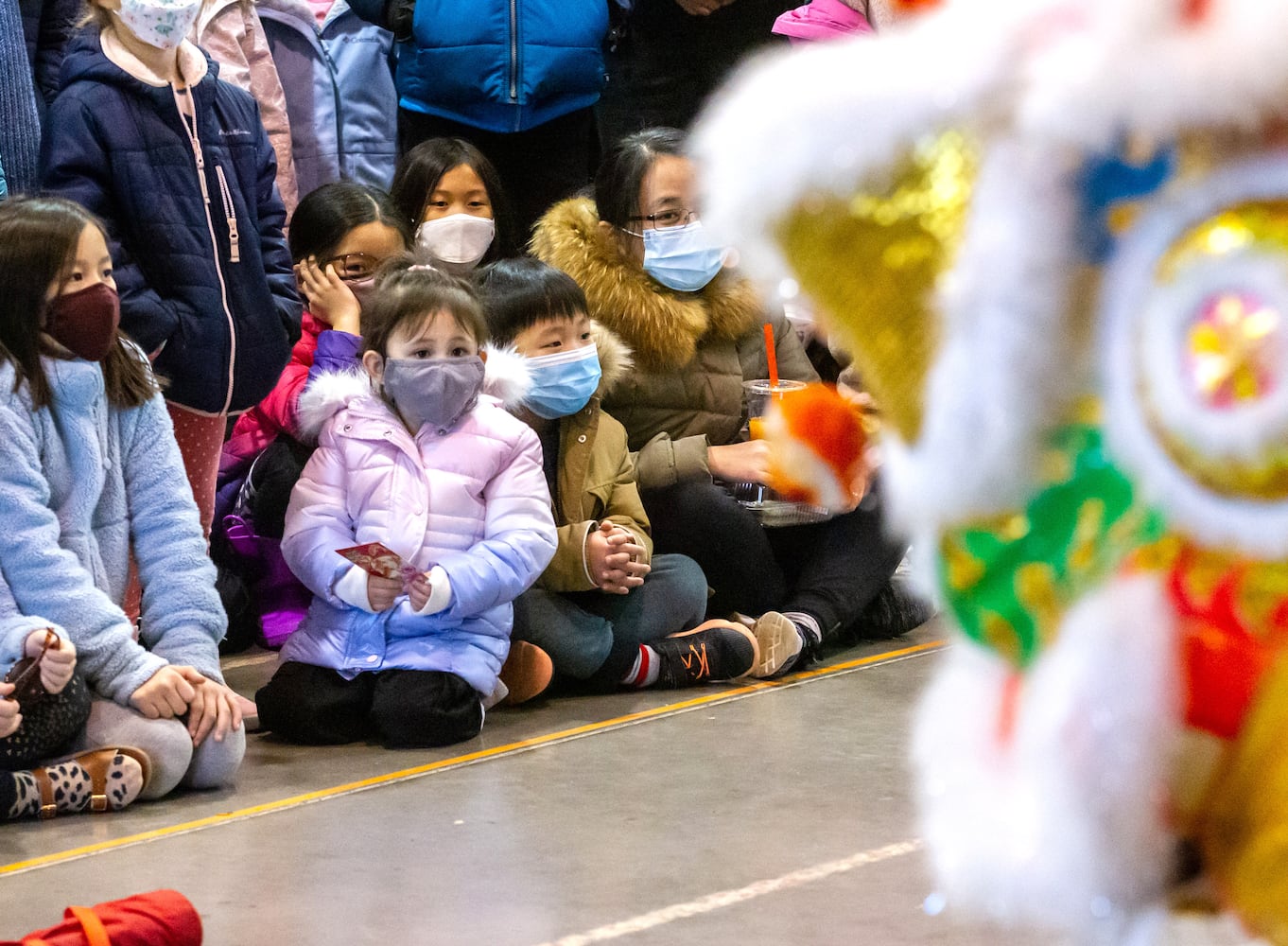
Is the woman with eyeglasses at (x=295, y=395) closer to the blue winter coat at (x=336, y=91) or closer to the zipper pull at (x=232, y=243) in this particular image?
the zipper pull at (x=232, y=243)

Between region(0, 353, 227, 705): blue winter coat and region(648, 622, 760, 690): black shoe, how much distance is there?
0.96 metres

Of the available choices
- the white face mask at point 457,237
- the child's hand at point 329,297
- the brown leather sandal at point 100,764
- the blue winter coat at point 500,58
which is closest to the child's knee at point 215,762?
the brown leather sandal at point 100,764

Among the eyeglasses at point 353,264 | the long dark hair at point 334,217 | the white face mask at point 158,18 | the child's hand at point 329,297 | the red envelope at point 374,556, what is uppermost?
the white face mask at point 158,18

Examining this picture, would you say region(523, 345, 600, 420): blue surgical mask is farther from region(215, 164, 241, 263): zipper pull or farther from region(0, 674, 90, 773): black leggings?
region(0, 674, 90, 773): black leggings

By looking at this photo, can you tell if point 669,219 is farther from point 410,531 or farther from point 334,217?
point 410,531

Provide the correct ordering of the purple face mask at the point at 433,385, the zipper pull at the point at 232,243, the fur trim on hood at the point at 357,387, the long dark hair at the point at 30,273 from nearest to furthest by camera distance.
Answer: the long dark hair at the point at 30,273 < the purple face mask at the point at 433,385 < the fur trim on hood at the point at 357,387 < the zipper pull at the point at 232,243

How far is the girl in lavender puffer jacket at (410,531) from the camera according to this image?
3156 mm

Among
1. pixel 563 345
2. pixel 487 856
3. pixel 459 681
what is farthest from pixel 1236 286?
pixel 563 345

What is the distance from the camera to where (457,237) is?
4062mm

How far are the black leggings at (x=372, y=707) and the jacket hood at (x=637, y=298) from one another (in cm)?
101

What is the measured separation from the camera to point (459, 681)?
3184mm

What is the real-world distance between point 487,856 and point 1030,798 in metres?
1.46

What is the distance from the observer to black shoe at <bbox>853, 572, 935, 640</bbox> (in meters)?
3.99

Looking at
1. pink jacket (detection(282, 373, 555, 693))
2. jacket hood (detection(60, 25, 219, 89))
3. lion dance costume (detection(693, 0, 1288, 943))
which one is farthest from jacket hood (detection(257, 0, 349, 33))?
lion dance costume (detection(693, 0, 1288, 943))
